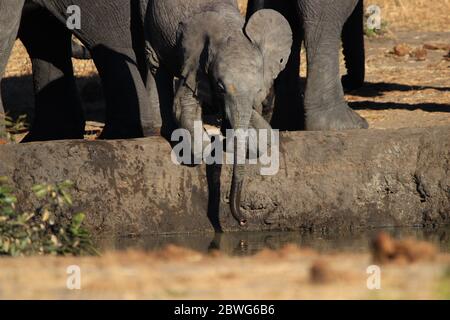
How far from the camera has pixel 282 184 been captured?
9430 mm

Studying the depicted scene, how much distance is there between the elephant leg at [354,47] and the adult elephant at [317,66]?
1017 mm

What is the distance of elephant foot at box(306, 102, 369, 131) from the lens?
11078 mm

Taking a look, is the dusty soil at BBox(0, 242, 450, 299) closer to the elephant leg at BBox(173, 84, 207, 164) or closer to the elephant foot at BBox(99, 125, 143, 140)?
the elephant leg at BBox(173, 84, 207, 164)

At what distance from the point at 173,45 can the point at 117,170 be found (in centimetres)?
98

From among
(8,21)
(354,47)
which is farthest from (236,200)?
(354,47)

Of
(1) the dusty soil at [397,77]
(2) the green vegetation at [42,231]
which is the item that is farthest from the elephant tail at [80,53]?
(2) the green vegetation at [42,231]

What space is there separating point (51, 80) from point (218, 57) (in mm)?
2671

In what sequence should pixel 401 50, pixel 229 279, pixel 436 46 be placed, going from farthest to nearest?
1. pixel 436 46
2. pixel 401 50
3. pixel 229 279

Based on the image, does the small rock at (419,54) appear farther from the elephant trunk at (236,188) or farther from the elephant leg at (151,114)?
the elephant trunk at (236,188)

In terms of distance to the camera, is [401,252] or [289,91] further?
[289,91]

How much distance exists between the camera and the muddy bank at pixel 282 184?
9266 mm

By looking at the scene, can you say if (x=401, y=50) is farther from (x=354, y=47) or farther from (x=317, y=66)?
(x=317, y=66)

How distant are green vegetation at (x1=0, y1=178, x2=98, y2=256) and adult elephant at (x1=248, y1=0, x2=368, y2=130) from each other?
2.71 meters

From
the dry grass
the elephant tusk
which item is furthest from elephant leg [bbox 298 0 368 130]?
the dry grass
